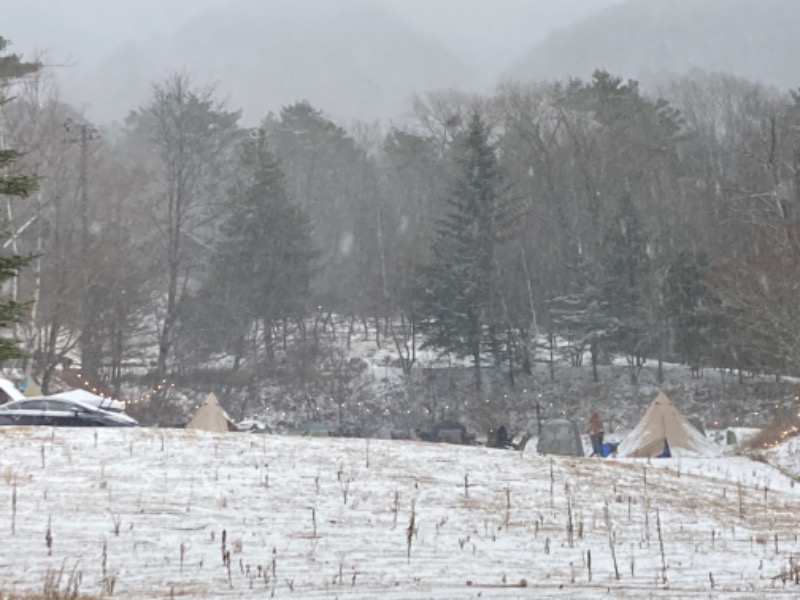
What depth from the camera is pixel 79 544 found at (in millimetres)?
9203

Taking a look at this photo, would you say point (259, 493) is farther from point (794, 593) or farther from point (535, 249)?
point (535, 249)

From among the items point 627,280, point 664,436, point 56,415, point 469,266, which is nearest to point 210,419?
point 56,415

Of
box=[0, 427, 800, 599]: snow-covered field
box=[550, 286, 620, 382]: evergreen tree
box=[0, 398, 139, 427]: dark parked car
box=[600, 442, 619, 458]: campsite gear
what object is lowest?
box=[0, 427, 800, 599]: snow-covered field

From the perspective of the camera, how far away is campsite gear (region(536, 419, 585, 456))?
2917 cm

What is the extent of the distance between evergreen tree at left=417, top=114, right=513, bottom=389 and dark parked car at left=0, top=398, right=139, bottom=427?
76.0 ft

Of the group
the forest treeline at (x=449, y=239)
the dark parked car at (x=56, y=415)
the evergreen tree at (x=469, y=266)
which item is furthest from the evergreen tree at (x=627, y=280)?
the dark parked car at (x=56, y=415)

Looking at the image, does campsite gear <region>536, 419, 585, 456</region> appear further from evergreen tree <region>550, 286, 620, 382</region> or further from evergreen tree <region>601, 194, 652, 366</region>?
evergreen tree <region>601, 194, 652, 366</region>

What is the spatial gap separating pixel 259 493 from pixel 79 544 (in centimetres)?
288

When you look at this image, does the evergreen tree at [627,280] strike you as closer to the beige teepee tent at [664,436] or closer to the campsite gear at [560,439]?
the campsite gear at [560,439]

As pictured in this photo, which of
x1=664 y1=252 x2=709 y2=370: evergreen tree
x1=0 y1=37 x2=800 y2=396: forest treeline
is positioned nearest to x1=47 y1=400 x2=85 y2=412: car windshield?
x1=0 y1=37 x2=800 y2=396: forest treeline

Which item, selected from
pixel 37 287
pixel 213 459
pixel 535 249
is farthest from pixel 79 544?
pixel 535 249

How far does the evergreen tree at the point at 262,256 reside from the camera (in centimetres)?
4697

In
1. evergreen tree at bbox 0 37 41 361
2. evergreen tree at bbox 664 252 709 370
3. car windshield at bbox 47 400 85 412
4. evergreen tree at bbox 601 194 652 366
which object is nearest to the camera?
evergreen tree at bbox 0 37 41 361

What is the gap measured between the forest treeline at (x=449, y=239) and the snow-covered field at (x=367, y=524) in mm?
20731
